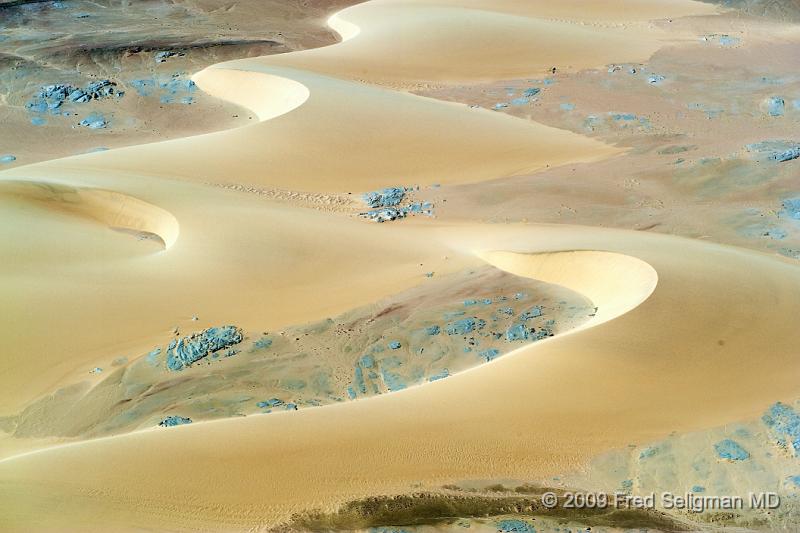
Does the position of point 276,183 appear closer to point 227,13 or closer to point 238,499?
point 238,499

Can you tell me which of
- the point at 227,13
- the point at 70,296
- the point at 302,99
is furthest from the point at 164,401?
the point at 227,13

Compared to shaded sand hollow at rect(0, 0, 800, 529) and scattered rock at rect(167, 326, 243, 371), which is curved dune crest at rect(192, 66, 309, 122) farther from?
scattered rock at rect(167, 326, 243, 371)

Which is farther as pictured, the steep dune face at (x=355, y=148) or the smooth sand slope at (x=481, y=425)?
the steep dune face at (x=355, y=148)

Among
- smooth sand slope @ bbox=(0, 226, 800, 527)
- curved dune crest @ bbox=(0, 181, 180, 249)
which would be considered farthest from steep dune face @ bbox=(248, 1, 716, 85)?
smooth sand slope @ bbox=(0, 226, 800, 527)

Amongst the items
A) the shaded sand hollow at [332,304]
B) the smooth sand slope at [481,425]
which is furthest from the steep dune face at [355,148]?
the smooth sand slope at [481,425]

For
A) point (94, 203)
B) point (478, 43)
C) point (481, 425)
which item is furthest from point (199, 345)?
point (478, 43)

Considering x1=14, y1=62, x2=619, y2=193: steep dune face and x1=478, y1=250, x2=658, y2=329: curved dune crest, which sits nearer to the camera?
x1=478, y1=250, x2=658, y2=329: curved dune crest

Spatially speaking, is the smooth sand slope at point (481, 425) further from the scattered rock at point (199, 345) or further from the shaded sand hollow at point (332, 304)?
the scattered rock at point (199, 345)

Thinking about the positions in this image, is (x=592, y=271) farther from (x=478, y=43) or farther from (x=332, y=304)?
(x=478, y=43)
